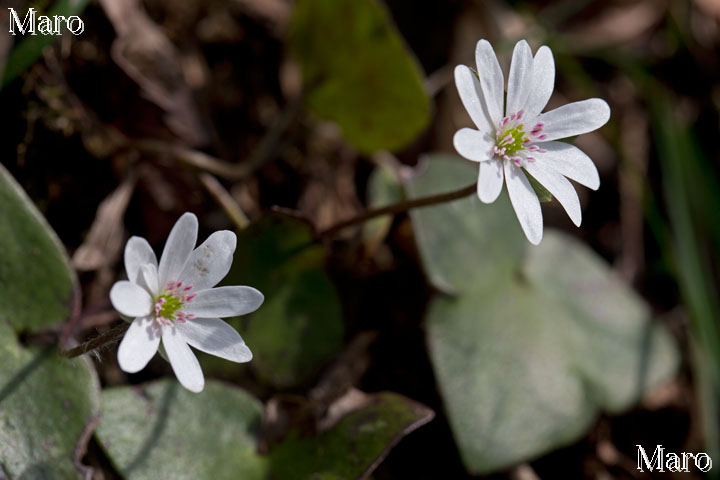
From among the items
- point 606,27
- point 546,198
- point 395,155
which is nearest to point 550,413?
point 546,198

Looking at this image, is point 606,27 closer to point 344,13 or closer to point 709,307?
point 709,307

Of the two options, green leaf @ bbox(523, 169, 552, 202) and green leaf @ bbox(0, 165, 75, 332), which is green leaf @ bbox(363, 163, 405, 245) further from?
green leaf @ bbox(0, 165, 75, 332)

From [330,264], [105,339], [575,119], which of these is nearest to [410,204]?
[575,119]

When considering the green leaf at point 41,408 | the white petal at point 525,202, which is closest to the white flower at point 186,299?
the green leaf at point 41,408

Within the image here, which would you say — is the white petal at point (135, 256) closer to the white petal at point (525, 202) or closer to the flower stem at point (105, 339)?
the flower stem at point (105, 339)

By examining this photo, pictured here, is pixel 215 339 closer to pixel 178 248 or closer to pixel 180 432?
pixel 178 248

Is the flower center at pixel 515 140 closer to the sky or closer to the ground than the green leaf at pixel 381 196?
closer to the sky

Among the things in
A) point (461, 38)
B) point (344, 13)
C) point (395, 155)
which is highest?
point (344, 13)
